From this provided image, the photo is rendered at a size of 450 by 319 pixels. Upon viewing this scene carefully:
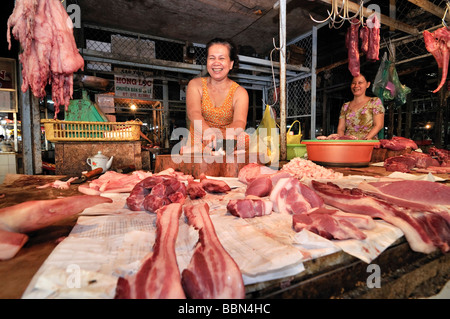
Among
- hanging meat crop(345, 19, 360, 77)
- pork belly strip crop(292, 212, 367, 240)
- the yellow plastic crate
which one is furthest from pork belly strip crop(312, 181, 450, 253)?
hanging meat crop(345, 19, 360, 77)

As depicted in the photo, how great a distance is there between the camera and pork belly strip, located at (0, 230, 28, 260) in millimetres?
1026

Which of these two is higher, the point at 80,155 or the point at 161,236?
the point at 80,155

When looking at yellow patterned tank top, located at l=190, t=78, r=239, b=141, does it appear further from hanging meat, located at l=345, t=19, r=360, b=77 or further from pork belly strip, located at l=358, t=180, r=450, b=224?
hanging meat, located at l=345, t=19, r=360, b=77

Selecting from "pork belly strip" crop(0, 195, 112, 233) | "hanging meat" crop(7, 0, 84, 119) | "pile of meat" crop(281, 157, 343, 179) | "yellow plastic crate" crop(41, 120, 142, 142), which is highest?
"hanging meat" crop(7, 0, 84, 119)

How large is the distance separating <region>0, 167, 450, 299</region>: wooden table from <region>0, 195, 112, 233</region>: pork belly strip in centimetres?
6

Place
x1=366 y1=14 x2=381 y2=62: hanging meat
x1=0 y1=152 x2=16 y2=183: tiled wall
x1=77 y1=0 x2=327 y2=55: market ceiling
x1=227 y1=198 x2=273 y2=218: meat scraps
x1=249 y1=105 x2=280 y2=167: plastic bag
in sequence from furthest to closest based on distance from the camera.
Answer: x1=0 y1=152 x2=16 y2=183: tiled wall < x1=77 y1=0 x2=327 y2=55: market ceiling < x1=366 y1=14 x2=381 y2=62: hanging meat < x1=249 y1=105 x2=280 y2=167: plastic bag < x1=227 y1=198 x2=273 y2=218: meat scraps

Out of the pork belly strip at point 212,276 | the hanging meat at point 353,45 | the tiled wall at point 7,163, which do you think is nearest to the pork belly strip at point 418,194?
the pork belly strip at point 212,276

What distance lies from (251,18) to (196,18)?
5.42 ft

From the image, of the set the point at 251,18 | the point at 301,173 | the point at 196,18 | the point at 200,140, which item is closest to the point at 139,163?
the point at 200,140

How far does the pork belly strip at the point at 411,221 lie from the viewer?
126cm
